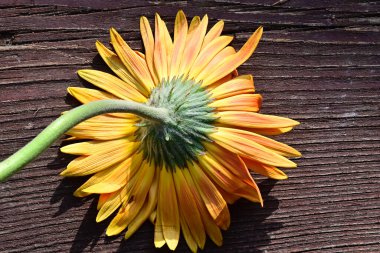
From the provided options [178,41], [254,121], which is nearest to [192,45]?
[178,41]

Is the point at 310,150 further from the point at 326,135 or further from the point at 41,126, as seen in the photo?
the point at 41,126

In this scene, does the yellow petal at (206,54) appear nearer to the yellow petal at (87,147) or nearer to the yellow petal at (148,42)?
the yellow petal at (148,42)

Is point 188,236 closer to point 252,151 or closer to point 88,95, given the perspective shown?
point 252,151

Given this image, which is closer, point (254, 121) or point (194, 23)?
point (254, 121)

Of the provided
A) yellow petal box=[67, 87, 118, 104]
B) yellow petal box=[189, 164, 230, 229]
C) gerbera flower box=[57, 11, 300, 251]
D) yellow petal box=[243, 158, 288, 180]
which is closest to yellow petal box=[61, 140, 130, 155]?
gerbera flower box=[57, 11, 300, 251]

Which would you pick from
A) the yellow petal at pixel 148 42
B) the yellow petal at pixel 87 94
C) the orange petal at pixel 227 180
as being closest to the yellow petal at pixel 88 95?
the yellow petal at pixel 87 94

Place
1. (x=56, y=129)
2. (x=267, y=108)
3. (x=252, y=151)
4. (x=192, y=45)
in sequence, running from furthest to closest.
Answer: (x=267, y=108), (x=192, y=45), (x=252, y=151), (x=56, y=129)
